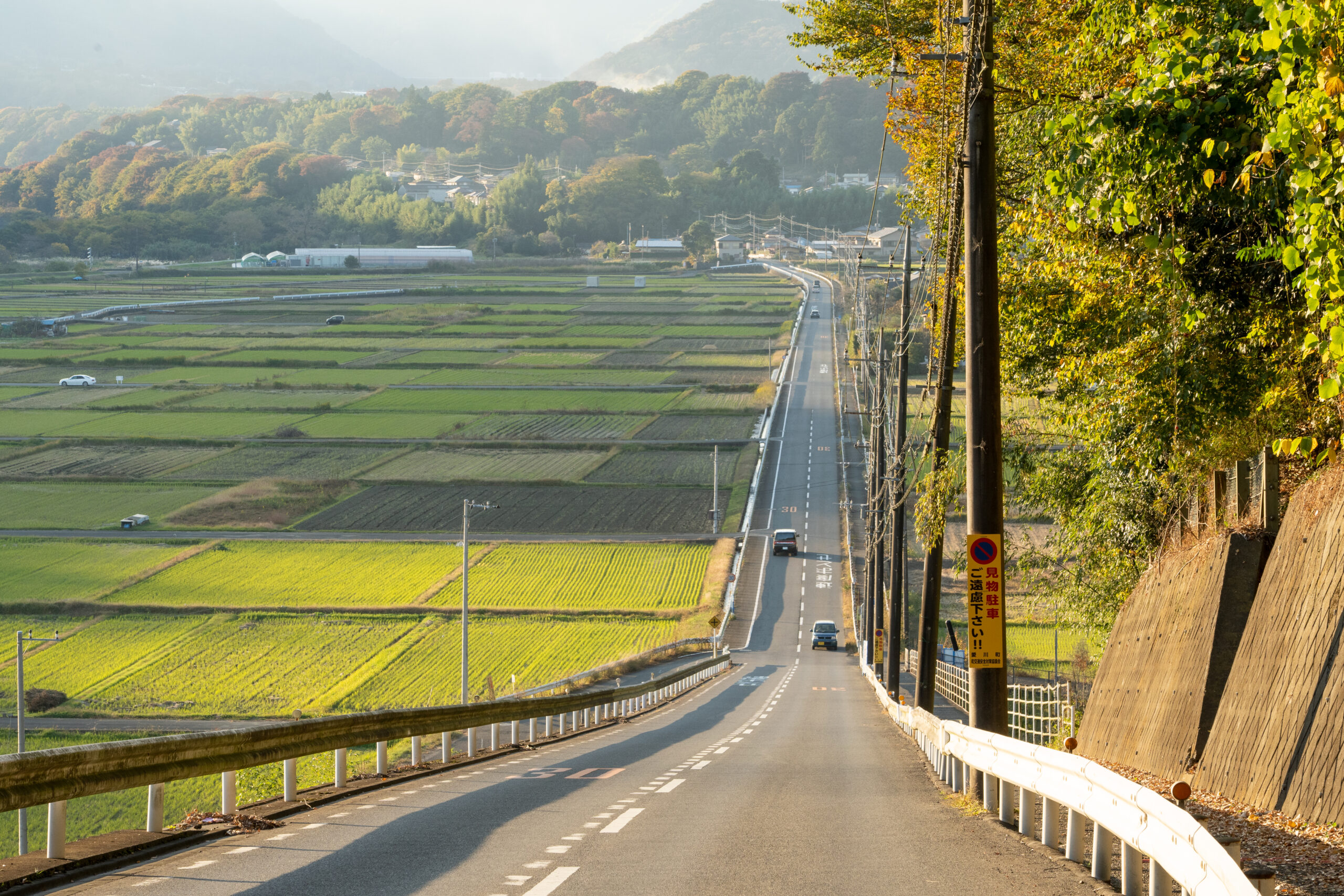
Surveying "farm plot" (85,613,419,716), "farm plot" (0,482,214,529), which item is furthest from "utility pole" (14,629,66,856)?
"farm plot" (0,482,214,529)

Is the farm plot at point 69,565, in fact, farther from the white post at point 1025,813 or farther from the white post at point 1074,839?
the white post at point 1074,839

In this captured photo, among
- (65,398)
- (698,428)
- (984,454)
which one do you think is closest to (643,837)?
(984,454)

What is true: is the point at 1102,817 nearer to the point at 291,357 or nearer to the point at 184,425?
the point at 184,425

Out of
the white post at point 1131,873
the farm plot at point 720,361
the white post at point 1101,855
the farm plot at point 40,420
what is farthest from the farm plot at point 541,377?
the white post at point 1131,873

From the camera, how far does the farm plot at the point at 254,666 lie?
41.9 metres

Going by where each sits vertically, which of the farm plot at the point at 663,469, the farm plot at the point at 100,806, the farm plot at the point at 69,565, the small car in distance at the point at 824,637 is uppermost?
the farm plot at the point at 663,469

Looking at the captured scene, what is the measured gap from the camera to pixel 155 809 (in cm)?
1020

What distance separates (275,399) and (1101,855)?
98.2 metres

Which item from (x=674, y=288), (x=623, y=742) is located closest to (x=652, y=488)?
(x=623, y=742)

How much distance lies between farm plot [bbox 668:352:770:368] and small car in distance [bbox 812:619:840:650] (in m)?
58.0

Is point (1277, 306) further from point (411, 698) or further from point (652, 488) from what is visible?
point (652, 488)

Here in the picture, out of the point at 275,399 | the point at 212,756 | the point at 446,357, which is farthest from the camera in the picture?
the point at 446,357

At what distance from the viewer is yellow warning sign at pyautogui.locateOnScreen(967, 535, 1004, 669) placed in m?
12.8

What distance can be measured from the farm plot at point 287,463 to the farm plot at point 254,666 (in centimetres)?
2579
